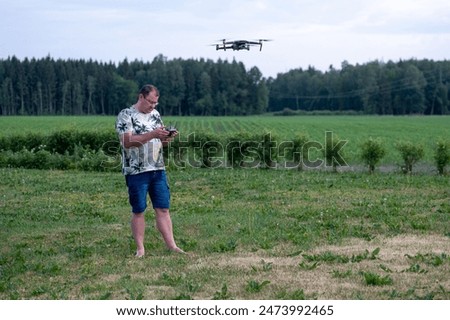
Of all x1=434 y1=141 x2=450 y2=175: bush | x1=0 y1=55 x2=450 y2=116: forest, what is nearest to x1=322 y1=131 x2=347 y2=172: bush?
x1=434 y1=141 x2=450 y2=175: bush

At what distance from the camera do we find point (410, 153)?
2183 cm

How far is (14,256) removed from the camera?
834cm

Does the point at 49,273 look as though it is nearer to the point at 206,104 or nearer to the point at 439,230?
the point at 439,230

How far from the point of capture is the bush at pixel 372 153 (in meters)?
22.1

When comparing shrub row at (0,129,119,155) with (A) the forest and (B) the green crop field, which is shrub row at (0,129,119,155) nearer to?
(B) the green crop field

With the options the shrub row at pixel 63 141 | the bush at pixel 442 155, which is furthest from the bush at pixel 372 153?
the shrub row at pixel 63 141

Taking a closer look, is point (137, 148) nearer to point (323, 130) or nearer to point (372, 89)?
point (323, 130)

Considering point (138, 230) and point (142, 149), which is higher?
point (142, 149)

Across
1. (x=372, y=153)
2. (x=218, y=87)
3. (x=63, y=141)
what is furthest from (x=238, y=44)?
(x=218, y=87)

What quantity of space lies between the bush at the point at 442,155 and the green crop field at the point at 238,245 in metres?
5.42

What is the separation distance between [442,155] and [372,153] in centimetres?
216

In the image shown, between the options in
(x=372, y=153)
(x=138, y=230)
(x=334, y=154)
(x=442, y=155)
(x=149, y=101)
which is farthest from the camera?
(x=334, y=154)

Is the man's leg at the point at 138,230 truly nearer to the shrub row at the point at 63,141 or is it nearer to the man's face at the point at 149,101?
the man's face at the point at 149,101

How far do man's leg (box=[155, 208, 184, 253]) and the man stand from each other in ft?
0.50
